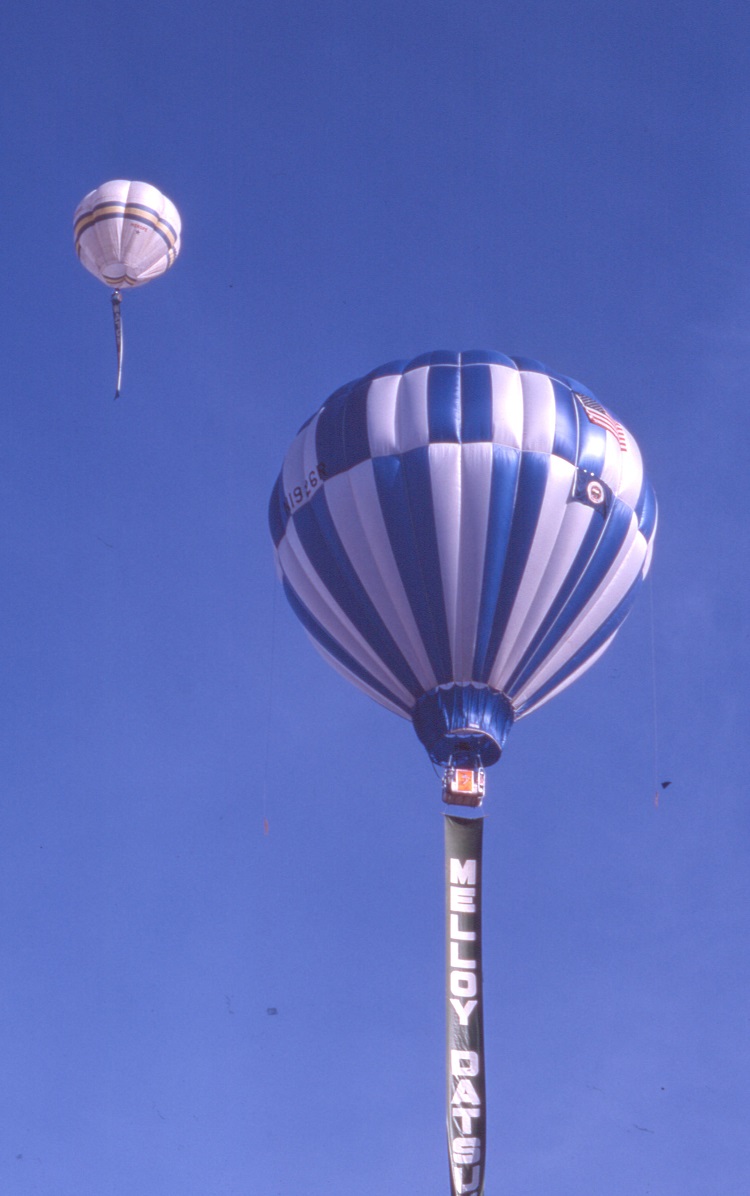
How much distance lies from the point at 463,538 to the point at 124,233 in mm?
8259

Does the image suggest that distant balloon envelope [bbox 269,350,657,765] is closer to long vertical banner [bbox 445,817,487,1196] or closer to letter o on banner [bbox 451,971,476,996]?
long vertical banner [bbox 445,817,487,1196]

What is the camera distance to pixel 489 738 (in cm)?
2453

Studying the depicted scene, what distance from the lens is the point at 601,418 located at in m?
26.3

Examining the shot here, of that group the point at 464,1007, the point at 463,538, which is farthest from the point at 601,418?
the point at 464,1007

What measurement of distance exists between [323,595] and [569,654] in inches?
128

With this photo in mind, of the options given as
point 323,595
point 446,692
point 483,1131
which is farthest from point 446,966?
point 323,595

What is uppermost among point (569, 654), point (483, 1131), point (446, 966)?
point (569, 654)

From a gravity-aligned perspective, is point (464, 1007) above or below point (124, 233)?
below

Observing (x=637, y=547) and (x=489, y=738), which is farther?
(x=637, y=547)

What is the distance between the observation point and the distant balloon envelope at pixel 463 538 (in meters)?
24.8

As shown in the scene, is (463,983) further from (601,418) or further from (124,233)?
(124,233)

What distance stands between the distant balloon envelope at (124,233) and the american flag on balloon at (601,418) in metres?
7.41

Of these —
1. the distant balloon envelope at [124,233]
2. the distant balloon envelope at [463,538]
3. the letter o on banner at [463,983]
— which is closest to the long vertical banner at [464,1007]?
the letter o on banner at [463,983]

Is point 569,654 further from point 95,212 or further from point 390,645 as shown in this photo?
point 95,212
